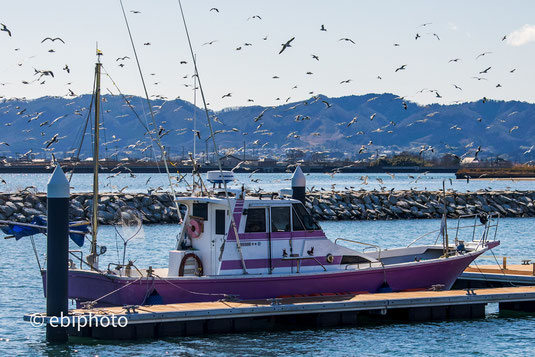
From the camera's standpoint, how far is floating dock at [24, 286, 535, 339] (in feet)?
56.1

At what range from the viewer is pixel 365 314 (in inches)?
792

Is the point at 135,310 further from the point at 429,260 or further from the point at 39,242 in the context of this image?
the point at 39,242

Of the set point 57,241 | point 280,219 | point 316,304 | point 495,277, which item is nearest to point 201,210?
point 280,219

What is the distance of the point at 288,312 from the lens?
18062 millimetres

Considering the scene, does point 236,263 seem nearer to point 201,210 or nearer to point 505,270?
point 201,210

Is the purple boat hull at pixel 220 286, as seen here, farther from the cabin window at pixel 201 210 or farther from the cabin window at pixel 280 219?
the cabin window at pixel 201 210

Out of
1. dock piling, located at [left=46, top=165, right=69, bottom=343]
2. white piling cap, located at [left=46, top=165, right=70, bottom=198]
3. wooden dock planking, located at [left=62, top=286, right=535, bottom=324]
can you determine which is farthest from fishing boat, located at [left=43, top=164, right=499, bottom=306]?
white piling cap, located at [left=46, top=165, right=70, bottom=198]

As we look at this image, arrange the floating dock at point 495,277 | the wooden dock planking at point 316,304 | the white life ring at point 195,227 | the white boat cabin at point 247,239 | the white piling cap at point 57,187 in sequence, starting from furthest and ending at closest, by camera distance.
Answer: the floating dock at point 495,277 → the white life ring at point 195,227 → the white boat cabin at point 247,239 → the wooden dock planking at point 316,304 → the white piling cap at point 57,187

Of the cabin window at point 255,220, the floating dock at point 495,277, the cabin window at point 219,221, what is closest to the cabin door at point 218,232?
the cabin window at point 219,221

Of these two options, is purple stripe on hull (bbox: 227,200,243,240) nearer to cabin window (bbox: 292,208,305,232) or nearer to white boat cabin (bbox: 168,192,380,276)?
white boat cabin (bbox: 168,192,380,276)

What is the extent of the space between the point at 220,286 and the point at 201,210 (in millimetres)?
1782

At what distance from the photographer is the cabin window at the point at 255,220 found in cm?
1936

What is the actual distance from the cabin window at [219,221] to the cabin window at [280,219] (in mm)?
1085

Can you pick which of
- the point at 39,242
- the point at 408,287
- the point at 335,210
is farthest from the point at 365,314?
the point at 335,210
